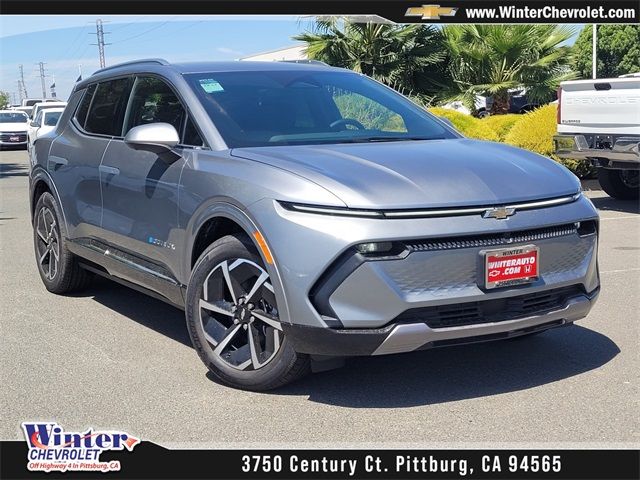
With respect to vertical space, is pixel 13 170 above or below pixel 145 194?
below

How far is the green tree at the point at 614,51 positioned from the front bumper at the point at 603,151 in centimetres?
4819

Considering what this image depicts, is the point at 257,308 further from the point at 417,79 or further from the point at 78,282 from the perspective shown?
the point at 417,79

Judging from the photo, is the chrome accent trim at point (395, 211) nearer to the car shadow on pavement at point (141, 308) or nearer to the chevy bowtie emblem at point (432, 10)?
the car shadow on pavement at point (141, 308)

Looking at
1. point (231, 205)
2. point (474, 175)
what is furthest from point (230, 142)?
point (474, 175)

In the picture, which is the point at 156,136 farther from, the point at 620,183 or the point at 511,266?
the point at 620,183

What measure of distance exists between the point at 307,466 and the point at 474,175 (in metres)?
1.66

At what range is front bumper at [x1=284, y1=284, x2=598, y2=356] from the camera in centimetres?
421

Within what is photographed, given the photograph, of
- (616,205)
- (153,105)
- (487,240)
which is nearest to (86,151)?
(153,105)

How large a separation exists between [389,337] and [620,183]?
9.30 m

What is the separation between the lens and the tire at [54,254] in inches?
274

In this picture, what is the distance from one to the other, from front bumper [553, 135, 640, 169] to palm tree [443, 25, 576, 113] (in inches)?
395

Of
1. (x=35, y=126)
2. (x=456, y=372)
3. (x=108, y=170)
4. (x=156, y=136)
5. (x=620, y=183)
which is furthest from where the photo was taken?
(x=35, y=126)

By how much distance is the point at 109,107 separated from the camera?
21.2 ft

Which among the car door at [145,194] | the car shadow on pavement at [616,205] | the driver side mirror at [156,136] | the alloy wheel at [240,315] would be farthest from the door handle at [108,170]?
the car shadow on pavement at [616,205]
